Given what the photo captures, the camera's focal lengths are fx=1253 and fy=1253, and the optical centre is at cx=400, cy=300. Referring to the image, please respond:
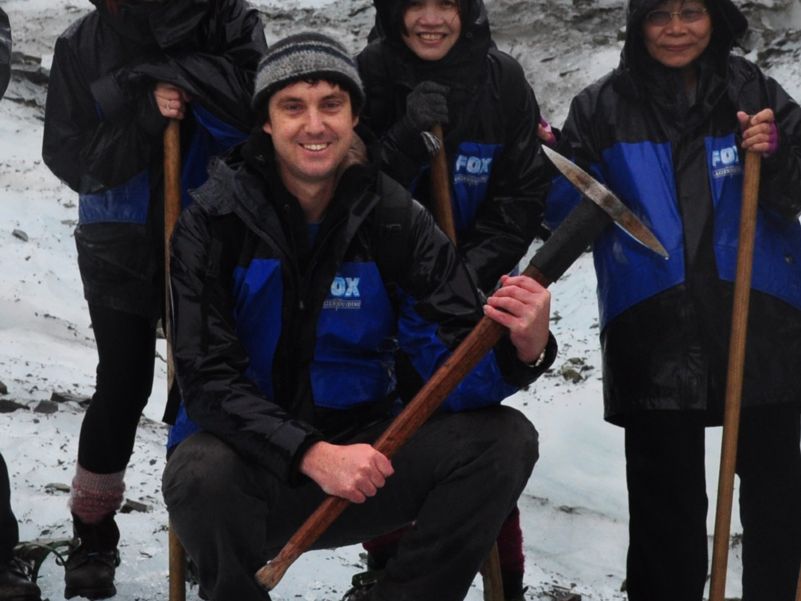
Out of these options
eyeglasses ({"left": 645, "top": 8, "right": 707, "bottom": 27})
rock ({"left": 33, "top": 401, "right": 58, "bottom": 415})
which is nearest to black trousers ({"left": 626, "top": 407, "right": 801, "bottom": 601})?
eyeglasses ({"left": 645, "top": 8, "right": 707, "bottom": 27})

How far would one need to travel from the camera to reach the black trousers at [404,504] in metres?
3.10

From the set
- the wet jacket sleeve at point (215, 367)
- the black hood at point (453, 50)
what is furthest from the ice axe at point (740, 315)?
the wet jacket sleeve at point (215, 367)

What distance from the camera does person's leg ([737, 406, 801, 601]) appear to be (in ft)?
12.1

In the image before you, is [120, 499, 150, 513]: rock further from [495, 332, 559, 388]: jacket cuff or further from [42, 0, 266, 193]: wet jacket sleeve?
[495, 332, 559, 388]: jacket cuff

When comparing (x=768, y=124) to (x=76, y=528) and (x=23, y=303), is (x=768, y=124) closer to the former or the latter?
(x=76, y=528)

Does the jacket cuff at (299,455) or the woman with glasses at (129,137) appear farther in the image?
the woman with glasses at (129,137)

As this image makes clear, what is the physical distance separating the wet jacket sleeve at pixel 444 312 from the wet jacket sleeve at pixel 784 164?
1038 millimetres

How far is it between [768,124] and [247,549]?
1915 millimetres

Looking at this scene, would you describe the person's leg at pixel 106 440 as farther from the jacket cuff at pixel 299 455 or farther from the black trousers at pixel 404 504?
the jacket cuff at pixel 299 455

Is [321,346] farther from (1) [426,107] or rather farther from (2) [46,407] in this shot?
(2) [46,407]

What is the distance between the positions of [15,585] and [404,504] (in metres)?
1.33

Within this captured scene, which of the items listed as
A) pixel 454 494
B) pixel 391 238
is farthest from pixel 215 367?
pixel 454 494

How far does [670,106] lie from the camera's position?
3721 mm

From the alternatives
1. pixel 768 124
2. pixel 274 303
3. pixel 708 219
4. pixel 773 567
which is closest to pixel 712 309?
pixel 708 219
